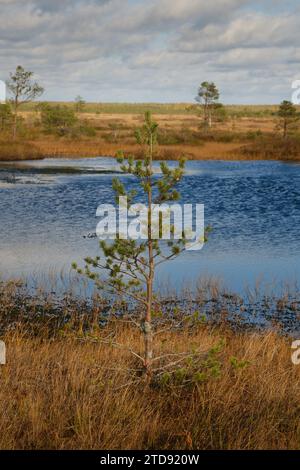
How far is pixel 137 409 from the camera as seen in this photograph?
610cm

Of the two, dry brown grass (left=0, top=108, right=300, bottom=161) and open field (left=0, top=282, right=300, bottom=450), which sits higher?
dry brown grass (left=0, top=108, right=300, bottom=161)

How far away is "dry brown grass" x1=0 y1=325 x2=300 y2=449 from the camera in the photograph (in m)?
5.64

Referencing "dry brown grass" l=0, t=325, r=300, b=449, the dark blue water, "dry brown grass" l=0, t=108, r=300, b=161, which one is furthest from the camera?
"dry brown grass" l=0, t=108, r=300, b=161

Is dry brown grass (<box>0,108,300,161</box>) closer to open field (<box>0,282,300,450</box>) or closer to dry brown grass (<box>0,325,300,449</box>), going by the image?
open field (<box>0,282,300,450</box>)

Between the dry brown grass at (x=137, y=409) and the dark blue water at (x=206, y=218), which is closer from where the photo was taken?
the dry brown grass at (x=137, y=409)

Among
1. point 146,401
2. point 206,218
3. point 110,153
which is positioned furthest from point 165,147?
point 146,401

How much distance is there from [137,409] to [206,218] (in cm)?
2016

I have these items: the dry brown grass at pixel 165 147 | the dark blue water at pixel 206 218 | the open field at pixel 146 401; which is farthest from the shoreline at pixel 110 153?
the open field at pixel 146 401

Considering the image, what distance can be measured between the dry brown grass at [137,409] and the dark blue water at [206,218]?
7304mm

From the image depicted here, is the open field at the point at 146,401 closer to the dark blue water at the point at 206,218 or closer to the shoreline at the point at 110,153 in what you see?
the dark blue water at the point at 206,218

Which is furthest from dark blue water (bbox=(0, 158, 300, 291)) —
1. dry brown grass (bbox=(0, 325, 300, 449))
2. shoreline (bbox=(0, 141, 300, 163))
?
dry brown grass (bbox=(0, 325, 300, 449))

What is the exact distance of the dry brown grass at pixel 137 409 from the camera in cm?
564

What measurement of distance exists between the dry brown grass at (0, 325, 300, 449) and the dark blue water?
24.0 feet
